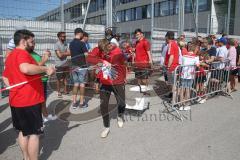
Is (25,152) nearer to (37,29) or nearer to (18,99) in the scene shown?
(18,99)

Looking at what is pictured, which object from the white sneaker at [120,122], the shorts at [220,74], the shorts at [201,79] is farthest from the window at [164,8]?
the white sneaker at [120,122]

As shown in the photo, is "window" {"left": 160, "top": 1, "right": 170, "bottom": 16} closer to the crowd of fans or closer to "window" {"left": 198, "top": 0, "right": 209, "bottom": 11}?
"window" {"left": 198, "top": 0, "right": 209, "bottom": 11}

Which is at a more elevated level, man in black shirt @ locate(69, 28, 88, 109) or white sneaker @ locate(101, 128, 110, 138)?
man in black shirt @ locate(69, 28, 88, 109)

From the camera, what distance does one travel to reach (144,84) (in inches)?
288

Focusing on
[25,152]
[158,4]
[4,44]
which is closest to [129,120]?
[25,152]

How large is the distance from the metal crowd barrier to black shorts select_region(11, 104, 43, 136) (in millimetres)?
3393

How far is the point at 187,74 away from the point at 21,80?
160 inches

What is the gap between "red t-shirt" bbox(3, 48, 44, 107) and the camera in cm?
317

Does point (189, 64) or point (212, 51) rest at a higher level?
point (212, 51)

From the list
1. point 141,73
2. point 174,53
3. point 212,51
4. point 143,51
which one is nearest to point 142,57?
point 143,51

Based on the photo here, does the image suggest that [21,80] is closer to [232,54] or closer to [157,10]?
[232,54]

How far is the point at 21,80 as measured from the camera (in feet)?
10.6

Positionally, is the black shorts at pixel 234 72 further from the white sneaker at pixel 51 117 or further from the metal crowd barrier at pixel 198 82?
the white sneaker at pixel 51 117

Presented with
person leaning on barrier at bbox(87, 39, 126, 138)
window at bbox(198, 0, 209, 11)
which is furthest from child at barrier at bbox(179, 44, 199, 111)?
window at bbox(198, 0, 209, 11)
